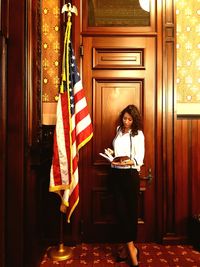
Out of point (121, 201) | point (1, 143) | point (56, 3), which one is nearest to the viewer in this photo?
point (1, 143)

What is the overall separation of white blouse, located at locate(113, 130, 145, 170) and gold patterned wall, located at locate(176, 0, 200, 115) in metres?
0.72

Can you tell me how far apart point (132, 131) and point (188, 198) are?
1.09m

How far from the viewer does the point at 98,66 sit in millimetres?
2994

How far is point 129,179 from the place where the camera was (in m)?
2.55

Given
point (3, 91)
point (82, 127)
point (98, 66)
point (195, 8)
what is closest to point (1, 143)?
point (3, 91)

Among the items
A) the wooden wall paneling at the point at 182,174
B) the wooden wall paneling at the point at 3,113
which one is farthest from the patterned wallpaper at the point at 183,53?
the wooden wall paneling at the point at 3,113

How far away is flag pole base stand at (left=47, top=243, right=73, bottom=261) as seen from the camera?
2668mm

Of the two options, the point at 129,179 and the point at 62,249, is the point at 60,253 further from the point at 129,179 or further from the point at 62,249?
the point at 129,179

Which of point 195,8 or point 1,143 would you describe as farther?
point 195,8

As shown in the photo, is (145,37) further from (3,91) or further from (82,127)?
(3,91)

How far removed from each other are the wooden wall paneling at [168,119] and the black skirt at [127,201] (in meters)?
0.58

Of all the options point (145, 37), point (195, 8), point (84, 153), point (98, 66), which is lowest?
point (84, 153)

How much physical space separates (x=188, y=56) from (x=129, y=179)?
1.54 m

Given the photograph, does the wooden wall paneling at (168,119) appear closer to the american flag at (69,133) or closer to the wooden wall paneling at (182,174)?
the wooden wall paneling at (182,174)
